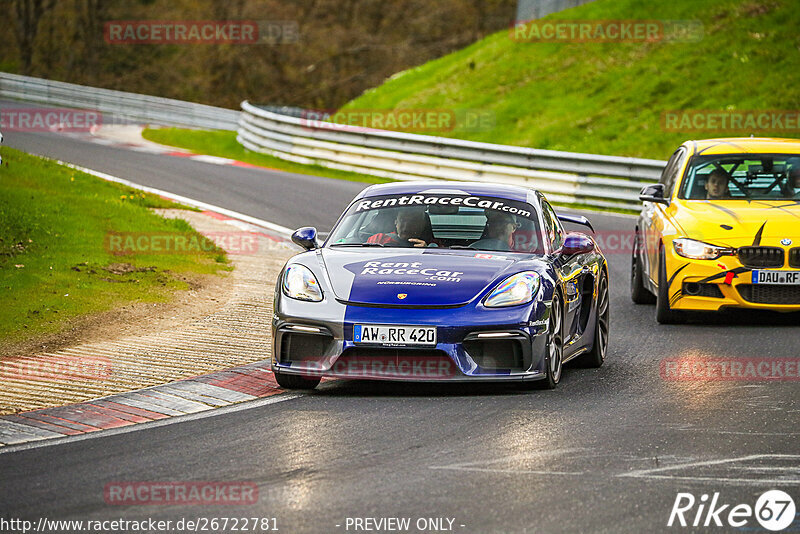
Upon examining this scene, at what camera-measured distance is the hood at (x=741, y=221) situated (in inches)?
453

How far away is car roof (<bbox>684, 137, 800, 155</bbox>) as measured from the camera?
41.8 feet

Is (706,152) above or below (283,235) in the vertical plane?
above

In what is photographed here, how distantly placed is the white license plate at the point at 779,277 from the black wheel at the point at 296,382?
15.7 feet

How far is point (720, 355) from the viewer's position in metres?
10.2

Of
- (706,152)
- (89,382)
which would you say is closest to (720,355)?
(706,152)

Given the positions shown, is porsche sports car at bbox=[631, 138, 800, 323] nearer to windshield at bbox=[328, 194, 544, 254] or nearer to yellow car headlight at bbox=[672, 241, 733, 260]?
yellow car headlight at bbox=[672, 241, 733, 260]

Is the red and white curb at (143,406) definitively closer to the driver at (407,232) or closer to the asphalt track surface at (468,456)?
the asphalt track surface at (468,456)

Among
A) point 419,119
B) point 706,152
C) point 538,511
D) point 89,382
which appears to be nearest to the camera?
point 538,511

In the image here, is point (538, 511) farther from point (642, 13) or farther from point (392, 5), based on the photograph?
point (392, 5)

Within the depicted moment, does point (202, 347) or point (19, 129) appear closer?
point (202, 347)

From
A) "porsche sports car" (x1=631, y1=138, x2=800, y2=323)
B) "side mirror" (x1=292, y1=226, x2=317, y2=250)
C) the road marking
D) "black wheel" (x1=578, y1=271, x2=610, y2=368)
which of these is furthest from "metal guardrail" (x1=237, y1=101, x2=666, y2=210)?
the road marking

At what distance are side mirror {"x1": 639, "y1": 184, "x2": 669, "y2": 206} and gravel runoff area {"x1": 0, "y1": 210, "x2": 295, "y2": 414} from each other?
147 inches

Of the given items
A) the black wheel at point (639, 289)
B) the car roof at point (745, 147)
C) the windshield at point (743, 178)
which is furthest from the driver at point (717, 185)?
the black wheel at point (639, 289)

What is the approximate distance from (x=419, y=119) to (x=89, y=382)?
24021 mm
